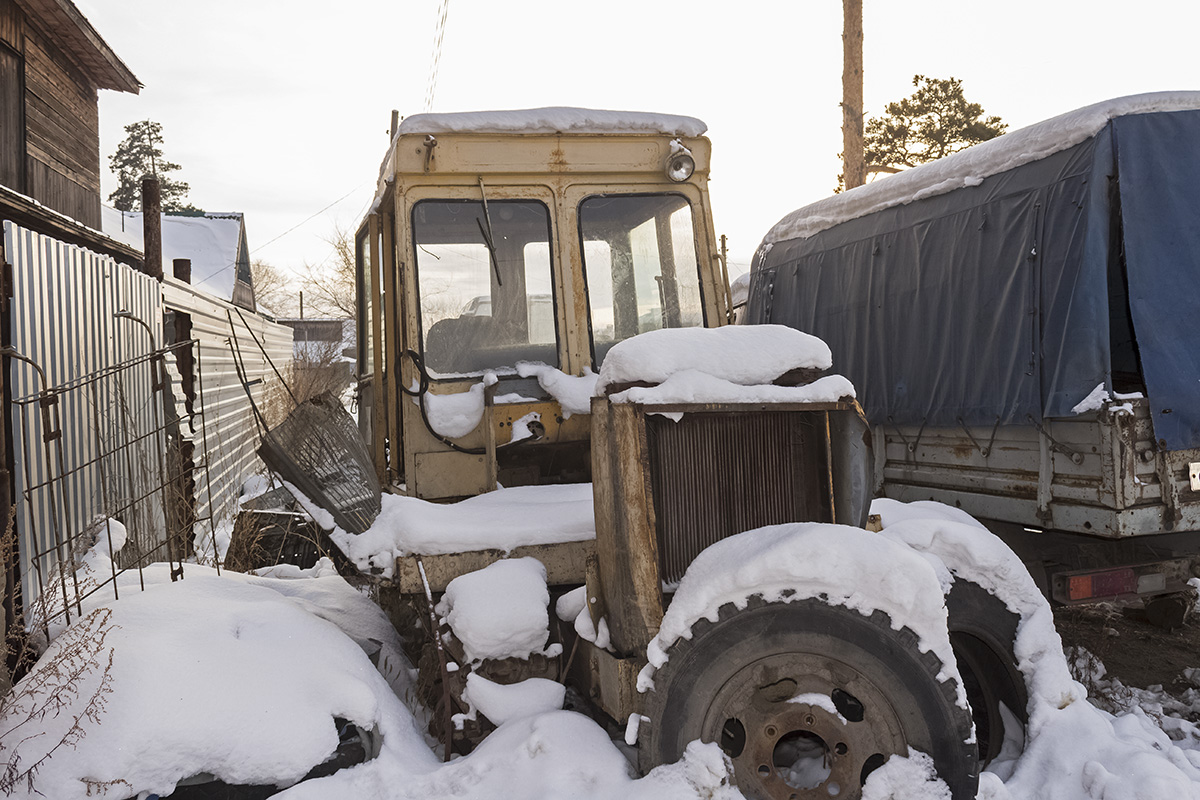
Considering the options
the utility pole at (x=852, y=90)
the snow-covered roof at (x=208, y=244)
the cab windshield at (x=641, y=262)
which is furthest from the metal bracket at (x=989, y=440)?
the snow-covered roof at (x=208, y=244)

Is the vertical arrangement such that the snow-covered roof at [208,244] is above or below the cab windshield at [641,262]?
above

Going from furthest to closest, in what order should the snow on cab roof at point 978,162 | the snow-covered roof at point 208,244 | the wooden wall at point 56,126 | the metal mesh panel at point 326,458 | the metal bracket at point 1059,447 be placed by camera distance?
the snow-covered roof at point 208,244 → the wooden wall at point 56,126 → the metal mesh panel at point 326,458 → the snow on cab roof at point 978,162 → the metal bracket at point 1059,447

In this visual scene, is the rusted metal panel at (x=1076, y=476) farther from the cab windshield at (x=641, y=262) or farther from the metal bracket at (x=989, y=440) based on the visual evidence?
the cab windshield at (x=641, y=262)

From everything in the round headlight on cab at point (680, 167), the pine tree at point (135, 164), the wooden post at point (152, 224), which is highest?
the pine tree at point (135, 164)

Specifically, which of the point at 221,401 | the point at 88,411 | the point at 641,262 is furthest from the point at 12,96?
the point at 641,262

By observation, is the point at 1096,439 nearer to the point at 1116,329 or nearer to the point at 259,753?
the point at 1116,329

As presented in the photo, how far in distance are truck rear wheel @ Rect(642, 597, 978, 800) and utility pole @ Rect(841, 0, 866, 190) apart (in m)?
9.65

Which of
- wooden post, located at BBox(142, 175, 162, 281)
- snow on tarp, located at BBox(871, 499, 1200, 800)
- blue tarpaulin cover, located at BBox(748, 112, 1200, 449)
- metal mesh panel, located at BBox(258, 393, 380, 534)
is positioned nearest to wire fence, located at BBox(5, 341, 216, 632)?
metal mesh panel, located at BBox(258, 393, 380, 534)

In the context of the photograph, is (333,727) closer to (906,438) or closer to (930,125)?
(906,438)

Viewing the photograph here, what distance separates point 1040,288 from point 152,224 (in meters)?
7.10

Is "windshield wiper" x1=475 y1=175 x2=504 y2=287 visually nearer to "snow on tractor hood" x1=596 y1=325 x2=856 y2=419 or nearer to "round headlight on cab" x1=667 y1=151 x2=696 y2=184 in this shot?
"round headlight on cab" x1=667 y1=151 x2=696 y2=184

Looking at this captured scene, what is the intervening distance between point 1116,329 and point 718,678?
14.9 ft

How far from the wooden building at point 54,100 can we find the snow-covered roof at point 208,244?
30.3 ft

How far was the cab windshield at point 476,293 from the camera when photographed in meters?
4.29
